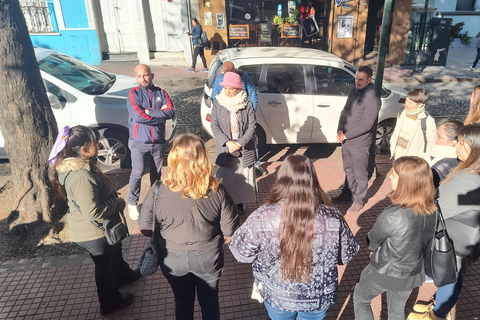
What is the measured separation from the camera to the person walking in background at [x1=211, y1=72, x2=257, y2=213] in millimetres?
4465

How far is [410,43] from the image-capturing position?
534 inches

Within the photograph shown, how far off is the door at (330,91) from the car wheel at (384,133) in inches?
32.6

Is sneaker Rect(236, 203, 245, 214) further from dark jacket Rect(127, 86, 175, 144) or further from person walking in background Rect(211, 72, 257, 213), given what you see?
dark jacket Rect(127, 86, 175, 144)

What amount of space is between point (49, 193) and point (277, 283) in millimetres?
3615

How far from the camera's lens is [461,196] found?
2852mm

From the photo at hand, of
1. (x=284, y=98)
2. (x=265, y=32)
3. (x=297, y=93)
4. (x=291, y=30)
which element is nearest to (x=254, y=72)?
(x=284, y=98)

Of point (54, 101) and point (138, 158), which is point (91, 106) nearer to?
point (54, 101)

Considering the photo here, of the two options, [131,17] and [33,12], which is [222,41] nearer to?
[131,17]

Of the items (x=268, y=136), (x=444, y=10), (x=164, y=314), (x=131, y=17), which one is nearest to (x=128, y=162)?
(x=268, y=136)

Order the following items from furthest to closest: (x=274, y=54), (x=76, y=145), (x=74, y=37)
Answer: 1. (x=74, y=37)
2. (x=274, y=54)
3. (x=76, y=145)

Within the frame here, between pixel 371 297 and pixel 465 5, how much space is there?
19.3m

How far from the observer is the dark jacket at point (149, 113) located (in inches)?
190

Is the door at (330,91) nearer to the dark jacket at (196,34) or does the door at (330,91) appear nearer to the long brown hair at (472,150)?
the long brown hair at (472,150)

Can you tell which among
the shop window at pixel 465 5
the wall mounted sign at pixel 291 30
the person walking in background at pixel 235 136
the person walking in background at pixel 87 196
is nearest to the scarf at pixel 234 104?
the person walking in background at pixel 235 136
